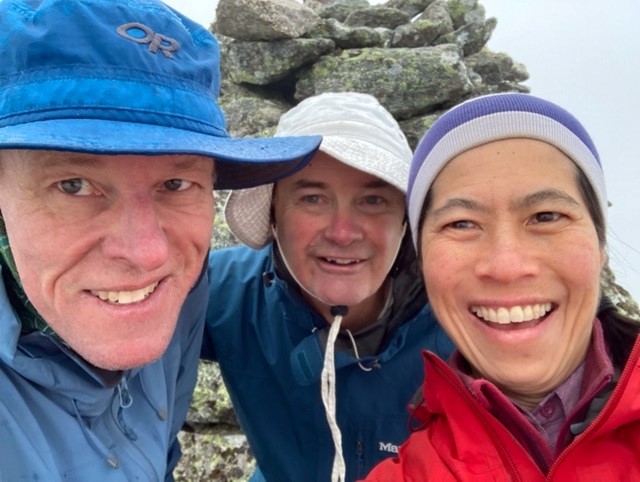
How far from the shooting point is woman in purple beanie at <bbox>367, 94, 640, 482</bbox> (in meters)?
2.48

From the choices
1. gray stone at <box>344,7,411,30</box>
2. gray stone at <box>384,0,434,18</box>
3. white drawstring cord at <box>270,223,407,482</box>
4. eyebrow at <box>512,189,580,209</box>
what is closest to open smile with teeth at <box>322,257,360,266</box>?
white drawstring cord at <box>270,223,407,482</box>

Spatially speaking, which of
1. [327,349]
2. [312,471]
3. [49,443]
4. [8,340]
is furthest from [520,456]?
[312,471]

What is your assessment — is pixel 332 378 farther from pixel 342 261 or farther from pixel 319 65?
pixel 319 65

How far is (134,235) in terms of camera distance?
2.45 meters

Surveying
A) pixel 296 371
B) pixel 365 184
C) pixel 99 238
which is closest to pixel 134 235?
pixel 99 238

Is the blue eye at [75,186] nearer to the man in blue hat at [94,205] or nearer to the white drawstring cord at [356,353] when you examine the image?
the man in blue hat at [94,205]

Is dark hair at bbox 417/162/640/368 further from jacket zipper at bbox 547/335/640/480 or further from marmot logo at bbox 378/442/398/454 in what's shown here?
marmot logo at bbox 378/442/398/454

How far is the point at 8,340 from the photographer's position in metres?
2.30

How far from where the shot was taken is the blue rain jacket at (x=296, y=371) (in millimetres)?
4160

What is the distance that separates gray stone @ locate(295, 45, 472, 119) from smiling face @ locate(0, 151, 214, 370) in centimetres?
1668

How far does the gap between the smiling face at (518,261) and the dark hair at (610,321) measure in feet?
0.19

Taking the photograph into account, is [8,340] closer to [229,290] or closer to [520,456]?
[520,456]

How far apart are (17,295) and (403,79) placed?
57.3ft

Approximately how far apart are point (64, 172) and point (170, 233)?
0.56m
